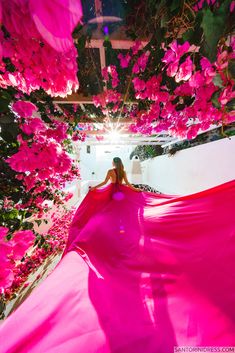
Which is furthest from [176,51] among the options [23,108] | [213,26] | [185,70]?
[23,108]

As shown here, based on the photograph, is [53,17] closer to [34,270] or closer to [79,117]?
[34,270]

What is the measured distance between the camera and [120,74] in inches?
88.4

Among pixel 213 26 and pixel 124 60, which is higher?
pixel 124 60

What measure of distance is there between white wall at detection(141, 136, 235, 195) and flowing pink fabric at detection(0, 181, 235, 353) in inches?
101

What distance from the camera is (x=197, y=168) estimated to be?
5098 mm

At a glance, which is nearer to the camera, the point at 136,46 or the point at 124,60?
the point at 136,46

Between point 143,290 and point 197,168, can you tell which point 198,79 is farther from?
point 197,168

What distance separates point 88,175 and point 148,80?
11402 millimetres

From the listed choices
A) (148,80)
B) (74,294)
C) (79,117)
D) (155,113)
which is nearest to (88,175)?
(79,117)

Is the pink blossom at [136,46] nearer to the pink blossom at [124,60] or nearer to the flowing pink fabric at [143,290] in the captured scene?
the pink blossom at [124,60]

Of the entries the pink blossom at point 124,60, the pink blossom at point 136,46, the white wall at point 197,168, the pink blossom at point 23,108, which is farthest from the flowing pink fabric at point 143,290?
the white wall at point 197,168

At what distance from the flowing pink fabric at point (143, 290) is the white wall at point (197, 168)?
257cm

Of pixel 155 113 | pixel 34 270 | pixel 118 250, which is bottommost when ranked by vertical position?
pixel 34 270

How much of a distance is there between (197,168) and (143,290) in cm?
466
